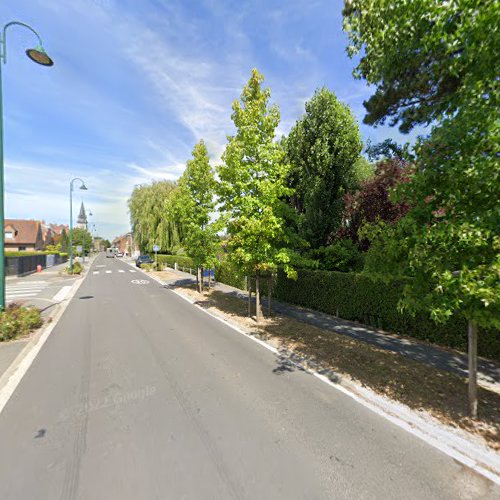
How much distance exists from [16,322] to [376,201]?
12358mm

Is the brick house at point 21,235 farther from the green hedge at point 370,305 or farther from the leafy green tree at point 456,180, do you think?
the leafy green tree at point 456,180

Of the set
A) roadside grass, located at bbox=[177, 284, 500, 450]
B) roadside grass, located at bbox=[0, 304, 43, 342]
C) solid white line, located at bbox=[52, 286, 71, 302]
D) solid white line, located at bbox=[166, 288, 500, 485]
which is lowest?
solid white line, located at bbox=[52, 286, 71, 302]

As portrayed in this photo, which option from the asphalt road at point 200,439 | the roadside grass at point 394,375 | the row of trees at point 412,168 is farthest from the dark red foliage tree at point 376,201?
the asphalt road at point 200,439

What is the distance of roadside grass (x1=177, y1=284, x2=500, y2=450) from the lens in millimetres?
4219

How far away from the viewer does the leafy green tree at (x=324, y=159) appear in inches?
454

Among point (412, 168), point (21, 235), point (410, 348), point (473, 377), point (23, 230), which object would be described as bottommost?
point (410, 348)

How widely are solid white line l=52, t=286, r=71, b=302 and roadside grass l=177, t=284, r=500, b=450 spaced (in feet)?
34.8

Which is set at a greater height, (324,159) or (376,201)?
(324,159)

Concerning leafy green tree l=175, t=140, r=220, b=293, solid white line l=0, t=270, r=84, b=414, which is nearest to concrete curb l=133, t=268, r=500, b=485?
solid white line l=0, t=270, r=84, b=414

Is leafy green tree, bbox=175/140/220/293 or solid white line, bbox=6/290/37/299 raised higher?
leafy green tree, bbox=175/140/220/293

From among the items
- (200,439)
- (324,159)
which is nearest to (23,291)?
(200,439)

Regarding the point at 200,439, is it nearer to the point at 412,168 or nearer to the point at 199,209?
the point at 412,168

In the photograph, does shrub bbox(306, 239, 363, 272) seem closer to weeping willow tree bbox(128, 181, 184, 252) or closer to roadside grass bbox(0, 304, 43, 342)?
roadside grass bbox(0, 304, 43, 342)

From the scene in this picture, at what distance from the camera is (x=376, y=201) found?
11.0m
